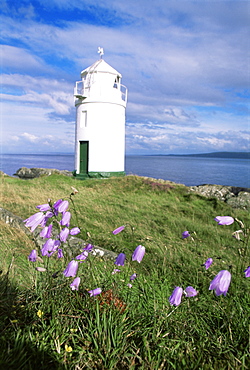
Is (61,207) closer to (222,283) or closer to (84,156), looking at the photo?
(222,283)

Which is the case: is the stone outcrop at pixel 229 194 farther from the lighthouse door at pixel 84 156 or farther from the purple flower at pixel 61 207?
the purple flower at pixel 61 207

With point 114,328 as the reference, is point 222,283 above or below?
above

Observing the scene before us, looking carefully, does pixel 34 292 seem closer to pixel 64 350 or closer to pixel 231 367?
pixel 64 350

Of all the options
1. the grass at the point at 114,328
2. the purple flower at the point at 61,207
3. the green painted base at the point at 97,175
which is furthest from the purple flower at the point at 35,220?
the green painted base at the point at 97,175

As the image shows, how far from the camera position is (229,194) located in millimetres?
22641

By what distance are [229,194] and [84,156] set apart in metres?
11.4

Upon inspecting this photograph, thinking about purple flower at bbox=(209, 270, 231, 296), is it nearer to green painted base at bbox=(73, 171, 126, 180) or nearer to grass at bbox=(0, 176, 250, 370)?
grass at bbox=(0, 176, 250, 370)

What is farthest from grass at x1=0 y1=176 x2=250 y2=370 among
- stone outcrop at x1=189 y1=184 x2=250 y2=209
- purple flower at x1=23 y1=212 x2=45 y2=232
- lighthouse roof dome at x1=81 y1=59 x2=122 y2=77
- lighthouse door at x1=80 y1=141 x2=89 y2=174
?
lighthouse roof dome at x1=81 y1=59 x2=122 y2=77

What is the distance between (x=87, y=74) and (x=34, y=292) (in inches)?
928

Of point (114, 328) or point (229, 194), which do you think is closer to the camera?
point (114, 328)

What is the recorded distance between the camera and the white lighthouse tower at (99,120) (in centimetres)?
2394

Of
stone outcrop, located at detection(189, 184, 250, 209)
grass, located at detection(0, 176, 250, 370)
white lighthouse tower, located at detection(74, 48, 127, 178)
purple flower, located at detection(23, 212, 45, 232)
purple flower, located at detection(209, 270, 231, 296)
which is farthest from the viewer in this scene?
white lighthouse tower, located at detection(74, 48, 127, 178)

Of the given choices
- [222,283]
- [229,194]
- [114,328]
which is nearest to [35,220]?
[114,328]

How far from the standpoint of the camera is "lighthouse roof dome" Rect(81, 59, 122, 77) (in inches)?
951
